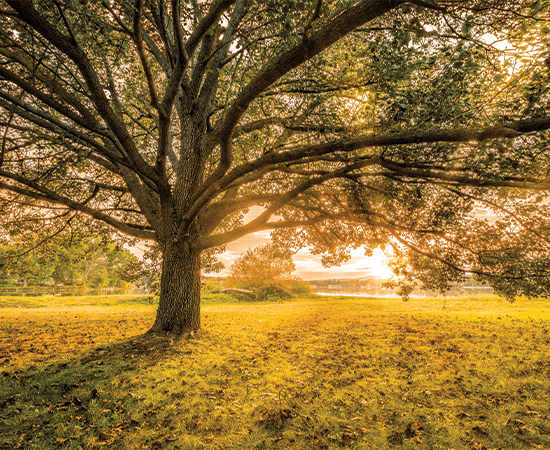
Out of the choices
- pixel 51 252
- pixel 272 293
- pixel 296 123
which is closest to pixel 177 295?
pixel 296 123

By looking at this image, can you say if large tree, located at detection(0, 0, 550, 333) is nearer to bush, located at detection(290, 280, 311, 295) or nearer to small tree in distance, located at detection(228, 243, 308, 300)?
small tree in distance, located at detection(228, 243, 308, 300)

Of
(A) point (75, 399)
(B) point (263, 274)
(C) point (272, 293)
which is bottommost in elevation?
(C) point (272, 293)

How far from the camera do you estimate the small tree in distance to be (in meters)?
33.2

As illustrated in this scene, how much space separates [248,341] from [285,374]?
309cm

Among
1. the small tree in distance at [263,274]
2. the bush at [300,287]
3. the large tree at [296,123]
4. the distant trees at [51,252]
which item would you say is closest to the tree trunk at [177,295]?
the large tree at [296,123]

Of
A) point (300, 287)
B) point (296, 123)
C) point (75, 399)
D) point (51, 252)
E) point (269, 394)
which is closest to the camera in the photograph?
point (75, 399)

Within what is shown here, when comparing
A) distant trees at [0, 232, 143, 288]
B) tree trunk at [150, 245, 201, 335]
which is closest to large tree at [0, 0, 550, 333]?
tree trunk at [150, 245, 201, 335]

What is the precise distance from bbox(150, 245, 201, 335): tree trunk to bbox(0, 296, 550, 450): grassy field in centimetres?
55

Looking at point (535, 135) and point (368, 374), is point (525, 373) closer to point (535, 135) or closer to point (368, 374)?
point (368, 374)

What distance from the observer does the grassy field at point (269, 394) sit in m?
3.56

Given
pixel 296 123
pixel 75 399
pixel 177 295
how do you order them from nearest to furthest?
pixel 75 399
pixel 296 123
pixel 177 295

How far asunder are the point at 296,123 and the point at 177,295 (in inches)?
239

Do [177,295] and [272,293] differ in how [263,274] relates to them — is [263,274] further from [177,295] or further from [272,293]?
[177,295]

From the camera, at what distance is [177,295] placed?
8219 mm
